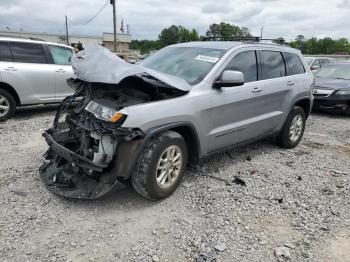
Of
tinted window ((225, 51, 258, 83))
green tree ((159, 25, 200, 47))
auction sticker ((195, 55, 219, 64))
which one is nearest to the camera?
auction sticker ((195, 55, 219, 64))

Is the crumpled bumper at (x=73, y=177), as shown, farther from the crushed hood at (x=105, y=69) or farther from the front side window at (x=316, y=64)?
the front side window at (x=316, y=64)

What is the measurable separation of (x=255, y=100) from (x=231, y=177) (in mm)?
1136

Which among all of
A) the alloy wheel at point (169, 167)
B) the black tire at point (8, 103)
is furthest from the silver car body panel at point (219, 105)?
the black tire at point (8, 103)

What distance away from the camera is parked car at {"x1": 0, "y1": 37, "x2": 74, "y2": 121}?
764 cm

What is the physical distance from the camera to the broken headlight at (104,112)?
3.49 m

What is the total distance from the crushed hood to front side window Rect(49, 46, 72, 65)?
451cm

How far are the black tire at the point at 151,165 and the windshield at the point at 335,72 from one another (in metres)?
8.59

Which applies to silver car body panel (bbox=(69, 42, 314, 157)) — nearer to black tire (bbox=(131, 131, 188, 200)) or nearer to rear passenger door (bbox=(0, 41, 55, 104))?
black tire (bbox=(131, 131, 188, 200))

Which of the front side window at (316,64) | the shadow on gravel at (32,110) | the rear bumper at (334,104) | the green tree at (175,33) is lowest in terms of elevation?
the shadow on gravel at (32,110)

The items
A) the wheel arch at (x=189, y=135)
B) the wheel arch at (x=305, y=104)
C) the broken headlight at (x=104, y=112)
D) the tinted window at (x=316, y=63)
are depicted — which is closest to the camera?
the broken headlight at (x=104, y=112)

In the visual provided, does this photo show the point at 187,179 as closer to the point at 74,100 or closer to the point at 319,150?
the point at 74,100

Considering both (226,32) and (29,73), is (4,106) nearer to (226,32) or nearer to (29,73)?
(29,73)

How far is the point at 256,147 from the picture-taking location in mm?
6254

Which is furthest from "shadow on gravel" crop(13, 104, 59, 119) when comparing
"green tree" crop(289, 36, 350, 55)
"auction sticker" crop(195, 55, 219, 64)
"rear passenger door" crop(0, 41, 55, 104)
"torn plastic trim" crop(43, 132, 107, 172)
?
"green tree" crop(289, 36, 350, 55)
